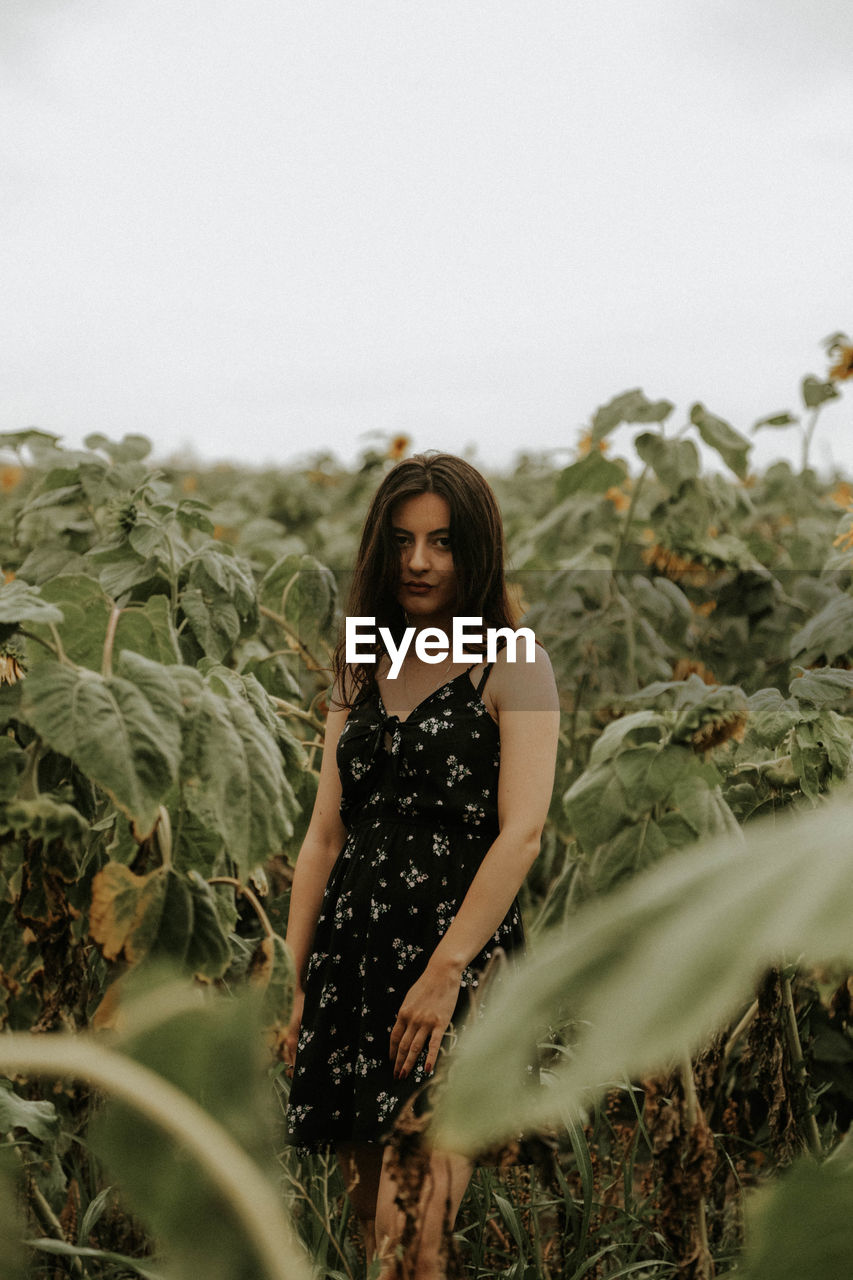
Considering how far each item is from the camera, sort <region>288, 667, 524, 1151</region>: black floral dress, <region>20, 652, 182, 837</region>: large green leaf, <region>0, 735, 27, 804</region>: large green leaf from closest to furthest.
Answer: <region>20, 652, 182, 837</region>: large green leaf → <region>0, 735, 27, 804</region>: large green leaf → <region>288, 667, 524, 1151</region>: black floral dress

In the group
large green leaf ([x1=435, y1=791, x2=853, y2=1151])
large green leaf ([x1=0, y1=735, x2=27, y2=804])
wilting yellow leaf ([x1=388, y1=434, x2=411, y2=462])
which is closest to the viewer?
large green leaf ([x1=435, y1=791, x2=853, y2=1151])

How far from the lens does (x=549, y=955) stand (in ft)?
1.56

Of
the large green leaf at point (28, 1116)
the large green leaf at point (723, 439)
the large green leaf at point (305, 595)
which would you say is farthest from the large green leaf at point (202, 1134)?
the large green leaf at point (723, 439)

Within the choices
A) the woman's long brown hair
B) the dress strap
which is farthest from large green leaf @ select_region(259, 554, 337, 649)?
the dress strap

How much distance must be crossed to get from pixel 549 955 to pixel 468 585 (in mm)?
1559

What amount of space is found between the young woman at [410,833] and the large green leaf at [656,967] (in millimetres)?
1283

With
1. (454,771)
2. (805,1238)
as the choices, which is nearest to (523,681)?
(454,771)

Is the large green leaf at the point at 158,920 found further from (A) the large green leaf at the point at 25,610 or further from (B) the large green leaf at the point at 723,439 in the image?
(B) the large green leaf at the point at 723,439

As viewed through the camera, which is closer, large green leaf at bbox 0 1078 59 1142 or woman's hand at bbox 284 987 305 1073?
large green leaf at bbox 0 1078 59 1142

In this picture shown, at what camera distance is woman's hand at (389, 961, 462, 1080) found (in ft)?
5.70

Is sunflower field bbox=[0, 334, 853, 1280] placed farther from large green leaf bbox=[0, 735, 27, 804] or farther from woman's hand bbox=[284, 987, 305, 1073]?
woman's hand bbox=[284, 987, 305, 1073]

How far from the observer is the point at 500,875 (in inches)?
69.7

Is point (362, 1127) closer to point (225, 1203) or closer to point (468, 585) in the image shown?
point (468, 585)

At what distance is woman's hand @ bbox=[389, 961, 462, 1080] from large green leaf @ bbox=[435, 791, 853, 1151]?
130cm
